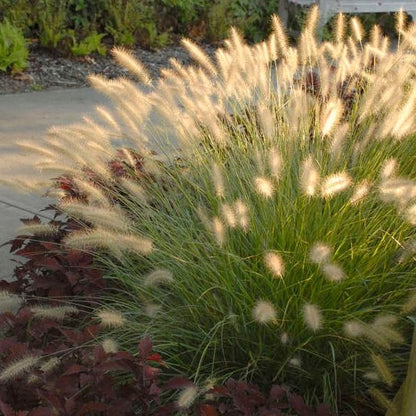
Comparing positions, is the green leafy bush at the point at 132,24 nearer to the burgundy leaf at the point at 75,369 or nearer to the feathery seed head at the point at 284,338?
the feathery seed head at the point at 284,338

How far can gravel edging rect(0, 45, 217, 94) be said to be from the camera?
7.75 meters

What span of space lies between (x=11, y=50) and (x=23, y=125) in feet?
5.48

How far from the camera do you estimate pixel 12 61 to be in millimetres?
7707

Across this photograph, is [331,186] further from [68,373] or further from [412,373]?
[68,373]

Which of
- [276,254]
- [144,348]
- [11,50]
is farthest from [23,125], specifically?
[144,348]

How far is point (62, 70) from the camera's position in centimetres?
838

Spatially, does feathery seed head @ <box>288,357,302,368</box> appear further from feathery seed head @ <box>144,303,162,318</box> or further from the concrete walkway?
the concrete walkway

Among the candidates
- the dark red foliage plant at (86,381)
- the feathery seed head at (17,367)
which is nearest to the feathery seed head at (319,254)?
the dark red foliage plant at (86,381)

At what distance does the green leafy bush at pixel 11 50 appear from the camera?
7.65 meters

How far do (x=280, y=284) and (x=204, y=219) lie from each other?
1.17ft

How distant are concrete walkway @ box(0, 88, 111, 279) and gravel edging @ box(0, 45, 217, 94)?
0.25 m

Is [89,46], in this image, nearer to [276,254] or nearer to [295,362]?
[276,254]

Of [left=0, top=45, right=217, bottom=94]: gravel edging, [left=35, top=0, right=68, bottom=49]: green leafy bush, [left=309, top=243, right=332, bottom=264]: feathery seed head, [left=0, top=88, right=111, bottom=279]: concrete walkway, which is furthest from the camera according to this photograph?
[left=35, top=0, right=68, bottom=49]: green leafy bush

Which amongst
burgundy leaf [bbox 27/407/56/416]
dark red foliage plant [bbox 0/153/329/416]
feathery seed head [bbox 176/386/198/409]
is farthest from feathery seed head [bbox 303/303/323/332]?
burgundy leaf [bbox 27/407/56/416]
